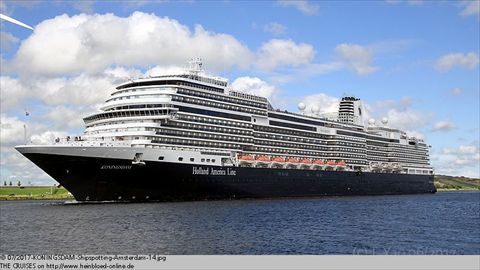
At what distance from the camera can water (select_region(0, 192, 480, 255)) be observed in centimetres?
3603

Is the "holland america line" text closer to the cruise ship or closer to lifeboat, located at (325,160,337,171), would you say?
the cruise ship

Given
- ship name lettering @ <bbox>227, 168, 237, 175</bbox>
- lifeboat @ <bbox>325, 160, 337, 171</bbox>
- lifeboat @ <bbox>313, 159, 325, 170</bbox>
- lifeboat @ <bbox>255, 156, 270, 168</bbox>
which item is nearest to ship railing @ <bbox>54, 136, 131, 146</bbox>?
ship name lettering @ <bbox>227, 168, 237, 175</bbox>

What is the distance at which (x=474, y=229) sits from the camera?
160ft

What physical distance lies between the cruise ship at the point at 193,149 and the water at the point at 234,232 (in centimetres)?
822

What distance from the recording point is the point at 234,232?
43062mm

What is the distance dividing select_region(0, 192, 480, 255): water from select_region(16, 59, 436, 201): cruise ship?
822 cm

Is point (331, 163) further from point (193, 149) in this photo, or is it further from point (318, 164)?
point (193, 149)

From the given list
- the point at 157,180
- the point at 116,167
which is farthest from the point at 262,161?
the point at 116,167

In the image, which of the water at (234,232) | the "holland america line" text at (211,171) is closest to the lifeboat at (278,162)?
the "holland america line" text at (211,171)

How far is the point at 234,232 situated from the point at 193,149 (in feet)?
113

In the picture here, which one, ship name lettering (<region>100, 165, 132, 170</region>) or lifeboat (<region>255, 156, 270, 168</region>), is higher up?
lifeboat (<region>255, 156, 270, 168</region>)

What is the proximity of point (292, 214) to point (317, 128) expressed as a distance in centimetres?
5238

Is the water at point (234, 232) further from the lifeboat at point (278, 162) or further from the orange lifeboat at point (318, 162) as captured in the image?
the orange lifeboat at point (318, 162)

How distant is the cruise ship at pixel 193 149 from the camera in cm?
6869
